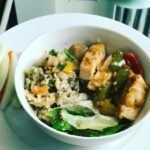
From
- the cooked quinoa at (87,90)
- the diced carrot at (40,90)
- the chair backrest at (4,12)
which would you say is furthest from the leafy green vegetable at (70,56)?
the chair backrest at (4,12)

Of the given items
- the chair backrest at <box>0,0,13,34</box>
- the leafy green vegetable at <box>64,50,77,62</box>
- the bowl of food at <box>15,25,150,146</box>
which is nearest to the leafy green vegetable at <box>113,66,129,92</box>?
the bowl of food at <box>15,25,150,146</box>

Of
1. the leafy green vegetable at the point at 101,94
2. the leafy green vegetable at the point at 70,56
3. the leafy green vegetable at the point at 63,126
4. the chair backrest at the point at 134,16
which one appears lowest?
the chair backrest at the point at 134,16

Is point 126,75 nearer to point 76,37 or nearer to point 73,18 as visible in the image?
point 76,37

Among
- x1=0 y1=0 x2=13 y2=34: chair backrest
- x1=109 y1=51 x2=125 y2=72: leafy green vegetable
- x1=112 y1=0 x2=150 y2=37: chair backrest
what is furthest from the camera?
x1=112 y1=0 x2=150 y2=37: chair backrest

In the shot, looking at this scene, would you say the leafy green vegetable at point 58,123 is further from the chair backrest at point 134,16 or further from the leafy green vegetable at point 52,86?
the chair backrest at point 134,16

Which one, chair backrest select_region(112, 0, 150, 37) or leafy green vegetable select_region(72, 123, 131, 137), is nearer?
leafy green vegetable select_region(72, 123, 131, 137)

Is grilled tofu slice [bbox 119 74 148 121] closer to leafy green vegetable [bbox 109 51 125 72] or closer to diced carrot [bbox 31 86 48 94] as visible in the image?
leafy green vegetable [bbox 109 51 125 72]

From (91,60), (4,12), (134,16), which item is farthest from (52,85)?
(134,16)
